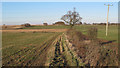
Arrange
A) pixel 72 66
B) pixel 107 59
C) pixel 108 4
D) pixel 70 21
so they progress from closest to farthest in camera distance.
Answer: pixel 72 66 → pixel 107 59 → pixel 108 4 → pixel 70 21

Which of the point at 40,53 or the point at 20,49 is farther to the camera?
the point at 20,49

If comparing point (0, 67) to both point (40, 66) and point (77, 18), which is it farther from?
point (77, 18)

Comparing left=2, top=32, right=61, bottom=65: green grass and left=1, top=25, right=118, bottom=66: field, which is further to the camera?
left=2, top=32, right=61, bottom=65: green grass

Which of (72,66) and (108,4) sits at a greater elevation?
(108,4)

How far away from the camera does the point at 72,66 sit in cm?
718

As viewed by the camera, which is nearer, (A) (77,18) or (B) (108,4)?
(B) (108,4)

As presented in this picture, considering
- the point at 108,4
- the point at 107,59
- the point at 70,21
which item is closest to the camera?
the point at 107,59

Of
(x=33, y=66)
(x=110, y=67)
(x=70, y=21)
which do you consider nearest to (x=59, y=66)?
(x=33, y=66)

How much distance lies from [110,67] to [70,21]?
39430 mm

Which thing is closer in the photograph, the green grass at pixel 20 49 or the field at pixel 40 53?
the field at pixel 40 53

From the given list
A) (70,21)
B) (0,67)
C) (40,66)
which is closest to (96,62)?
(40,66)

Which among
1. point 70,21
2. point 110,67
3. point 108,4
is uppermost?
point 108,4

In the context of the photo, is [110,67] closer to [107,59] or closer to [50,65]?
[107,59]

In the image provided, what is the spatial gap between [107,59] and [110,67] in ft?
2.26
